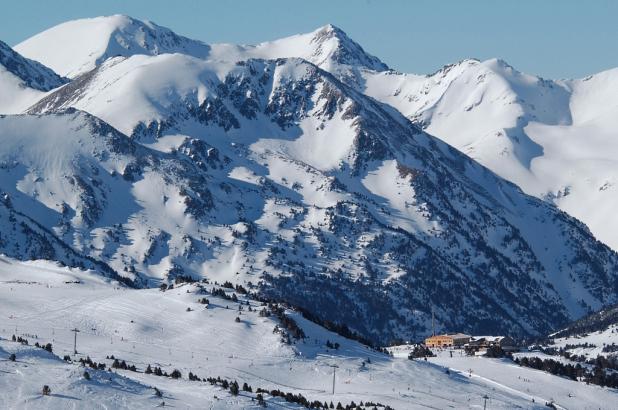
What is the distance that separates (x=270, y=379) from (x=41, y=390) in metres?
52.1

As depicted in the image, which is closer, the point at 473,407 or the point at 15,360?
the point at 15,360

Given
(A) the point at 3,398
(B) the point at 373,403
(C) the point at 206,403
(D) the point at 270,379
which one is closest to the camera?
(A) the point at 3,398

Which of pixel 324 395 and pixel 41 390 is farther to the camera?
pixel 324 395

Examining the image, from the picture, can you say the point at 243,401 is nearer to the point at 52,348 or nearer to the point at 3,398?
the point at 3,398

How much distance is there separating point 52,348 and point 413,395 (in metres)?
46.1

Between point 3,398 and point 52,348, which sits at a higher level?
point 52,348

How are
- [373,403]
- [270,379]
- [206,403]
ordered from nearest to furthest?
[206,403] → [373,403] → [270,379]

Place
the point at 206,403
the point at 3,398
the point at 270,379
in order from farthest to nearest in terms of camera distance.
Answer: the point at 270,379, the point at 206,403, the point at 3,398

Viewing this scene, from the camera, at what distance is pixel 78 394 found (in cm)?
15288

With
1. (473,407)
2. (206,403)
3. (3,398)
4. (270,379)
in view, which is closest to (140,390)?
(206,403)

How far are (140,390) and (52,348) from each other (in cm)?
3665

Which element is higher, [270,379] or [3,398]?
[270,379]

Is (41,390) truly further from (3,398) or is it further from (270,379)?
(270,379)

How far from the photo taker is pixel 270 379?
19875 cm
